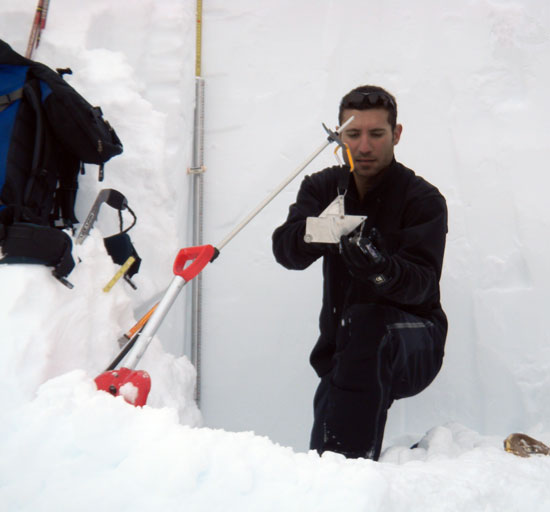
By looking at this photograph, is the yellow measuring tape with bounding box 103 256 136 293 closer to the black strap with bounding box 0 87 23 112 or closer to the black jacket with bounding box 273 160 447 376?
the black jacket with bounding box 273 160 447 376

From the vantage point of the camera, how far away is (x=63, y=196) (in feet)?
4.93

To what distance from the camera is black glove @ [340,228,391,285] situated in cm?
100

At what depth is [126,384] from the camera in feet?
3.23

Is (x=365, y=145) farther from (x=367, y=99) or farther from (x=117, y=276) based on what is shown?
(x=117, y=276)

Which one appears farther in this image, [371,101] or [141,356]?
[371,101]

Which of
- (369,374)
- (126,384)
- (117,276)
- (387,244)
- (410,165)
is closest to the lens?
(126,384)

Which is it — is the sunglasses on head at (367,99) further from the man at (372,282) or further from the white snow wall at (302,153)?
the white snow wall at (302,153)

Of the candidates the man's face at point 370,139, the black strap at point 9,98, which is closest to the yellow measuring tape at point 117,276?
the black strap at point 9,98

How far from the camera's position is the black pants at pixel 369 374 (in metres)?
1.07

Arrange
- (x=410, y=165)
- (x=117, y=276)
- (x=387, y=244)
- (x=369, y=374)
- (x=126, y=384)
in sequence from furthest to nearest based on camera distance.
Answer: (x=410, y=165) → (x=117, y=276) → (x=387, y=244) → (x=369, y=374) → (x=126, y=384)

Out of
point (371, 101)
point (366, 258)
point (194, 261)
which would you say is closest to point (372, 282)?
point (366, 258)

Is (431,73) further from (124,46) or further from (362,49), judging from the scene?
(124,46)

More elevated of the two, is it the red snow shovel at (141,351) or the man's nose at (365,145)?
the man's nose at (365,145)

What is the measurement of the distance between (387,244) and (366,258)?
0.23 metres
